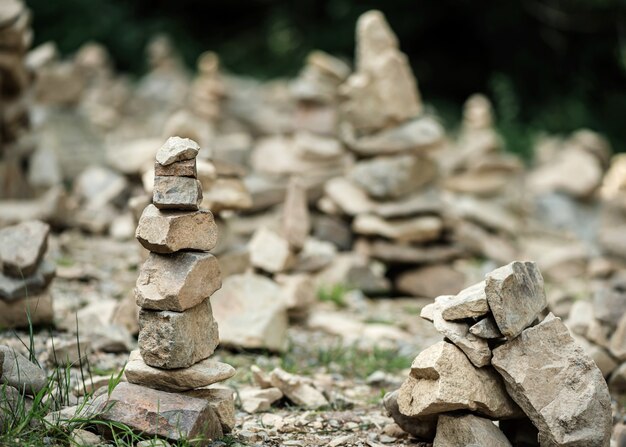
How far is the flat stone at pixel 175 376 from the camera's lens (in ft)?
10.7

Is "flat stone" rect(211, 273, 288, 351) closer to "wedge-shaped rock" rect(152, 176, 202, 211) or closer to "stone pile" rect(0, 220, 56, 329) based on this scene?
"stone pile" rect(0, 220, 56, 329)

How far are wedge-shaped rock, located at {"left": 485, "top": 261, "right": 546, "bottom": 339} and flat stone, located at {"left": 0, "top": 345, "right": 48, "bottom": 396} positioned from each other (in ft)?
5.84

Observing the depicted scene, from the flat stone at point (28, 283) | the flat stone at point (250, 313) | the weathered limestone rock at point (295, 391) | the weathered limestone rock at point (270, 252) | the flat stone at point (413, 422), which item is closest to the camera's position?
the flat stone at point (413, 422)

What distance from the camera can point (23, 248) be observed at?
176 inches

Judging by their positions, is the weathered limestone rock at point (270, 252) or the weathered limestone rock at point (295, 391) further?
the weathered limestone rock at point (270, 252)

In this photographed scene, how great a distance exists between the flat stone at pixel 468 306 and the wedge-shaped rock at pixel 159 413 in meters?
1.02

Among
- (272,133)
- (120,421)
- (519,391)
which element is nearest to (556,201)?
(272,133)

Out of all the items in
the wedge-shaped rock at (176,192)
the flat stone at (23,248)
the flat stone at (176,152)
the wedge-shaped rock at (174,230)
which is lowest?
the flat stone at (23,248)

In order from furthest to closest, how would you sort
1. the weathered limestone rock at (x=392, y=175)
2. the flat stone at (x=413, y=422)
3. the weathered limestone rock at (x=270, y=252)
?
1. the weathered limestone rock at (x=392, y=175)
2. the weathered limestone rock at (x=270, y=252)
3. the flat stone at (x=413, y=422)

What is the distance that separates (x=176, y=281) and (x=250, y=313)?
5.73 feet

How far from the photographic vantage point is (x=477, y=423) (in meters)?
3.26

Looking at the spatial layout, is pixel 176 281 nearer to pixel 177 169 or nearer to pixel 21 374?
pixel 177 169

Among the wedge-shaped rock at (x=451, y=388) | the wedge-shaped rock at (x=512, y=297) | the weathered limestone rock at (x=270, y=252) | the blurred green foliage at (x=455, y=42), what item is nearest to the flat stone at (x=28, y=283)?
the weathered limestone rock at (x=270, y=252)

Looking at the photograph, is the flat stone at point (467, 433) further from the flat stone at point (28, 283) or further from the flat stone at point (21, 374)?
the flat stone at point (28, 283)
